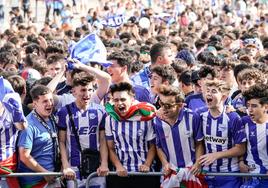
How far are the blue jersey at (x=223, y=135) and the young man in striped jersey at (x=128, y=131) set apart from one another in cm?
63

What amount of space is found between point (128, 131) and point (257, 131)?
56.8 inches

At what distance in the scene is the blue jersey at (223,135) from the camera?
27.7ft

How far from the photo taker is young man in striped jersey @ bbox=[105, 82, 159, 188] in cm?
866

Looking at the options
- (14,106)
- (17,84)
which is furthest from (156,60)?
(14,106)

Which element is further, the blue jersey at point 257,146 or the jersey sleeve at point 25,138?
the jersey sleeve at point 25,138

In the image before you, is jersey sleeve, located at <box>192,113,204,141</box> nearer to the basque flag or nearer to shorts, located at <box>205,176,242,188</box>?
shorts, located at <box>205,176,242,188</box>

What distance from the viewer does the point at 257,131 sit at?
829 centimetres

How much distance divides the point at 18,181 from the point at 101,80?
1.51 meters

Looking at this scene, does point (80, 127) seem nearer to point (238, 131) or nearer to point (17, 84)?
point (17, 84)

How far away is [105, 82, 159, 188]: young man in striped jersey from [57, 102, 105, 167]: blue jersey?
14cm

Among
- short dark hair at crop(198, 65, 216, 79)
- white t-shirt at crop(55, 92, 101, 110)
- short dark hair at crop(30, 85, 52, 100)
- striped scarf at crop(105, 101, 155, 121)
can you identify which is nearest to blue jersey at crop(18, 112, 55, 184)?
short dark hair at crop(30, 85, 52, 100)

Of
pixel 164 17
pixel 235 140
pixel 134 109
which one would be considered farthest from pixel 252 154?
pixel 164 17

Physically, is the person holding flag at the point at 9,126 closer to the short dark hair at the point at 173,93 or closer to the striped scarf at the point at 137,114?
the striped scarf at the point at 137,114

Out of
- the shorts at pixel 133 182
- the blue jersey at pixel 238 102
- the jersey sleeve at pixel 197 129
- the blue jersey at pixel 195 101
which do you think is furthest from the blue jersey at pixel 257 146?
the shorts at pixel 133 182
